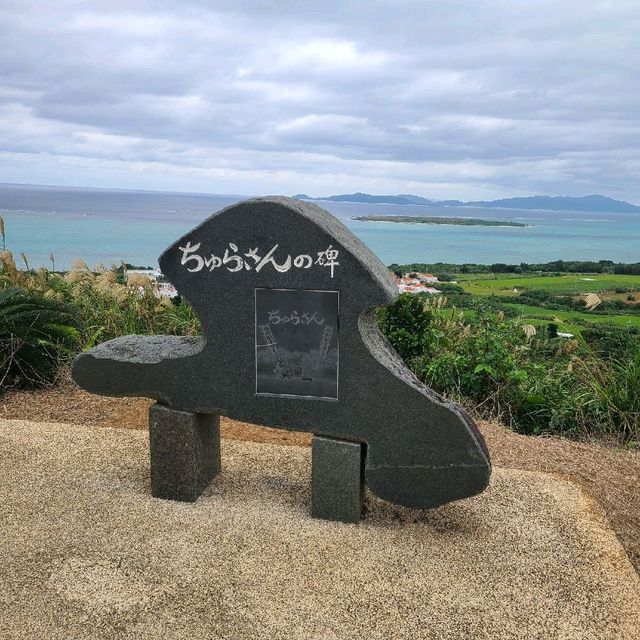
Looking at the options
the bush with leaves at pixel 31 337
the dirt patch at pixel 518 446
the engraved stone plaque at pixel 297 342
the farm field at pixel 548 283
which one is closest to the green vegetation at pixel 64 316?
the bush with leaves at pixel 31 337

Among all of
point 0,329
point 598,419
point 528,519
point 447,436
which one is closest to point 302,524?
point 447,436

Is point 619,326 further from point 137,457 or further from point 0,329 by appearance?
point 0,329

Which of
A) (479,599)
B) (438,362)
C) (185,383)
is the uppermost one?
(185,383)

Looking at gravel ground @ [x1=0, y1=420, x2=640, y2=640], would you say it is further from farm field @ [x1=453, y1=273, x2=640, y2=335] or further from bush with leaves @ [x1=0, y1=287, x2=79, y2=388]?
farm field @ [x1=453, y1=273, x2=640, y2=335]

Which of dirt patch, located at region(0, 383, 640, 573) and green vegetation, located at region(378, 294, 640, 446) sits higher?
green vegetation, located at region(378, 294, 640, 446)

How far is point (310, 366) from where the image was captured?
13.7ft

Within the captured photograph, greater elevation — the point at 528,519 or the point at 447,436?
the point at 447,436

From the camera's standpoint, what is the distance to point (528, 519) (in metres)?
4.46

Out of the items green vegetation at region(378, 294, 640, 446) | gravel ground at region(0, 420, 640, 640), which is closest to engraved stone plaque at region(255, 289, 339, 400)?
gravel ground at region(0, 420, 640, 640)

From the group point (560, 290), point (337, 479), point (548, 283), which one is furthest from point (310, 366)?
point (548, 283)

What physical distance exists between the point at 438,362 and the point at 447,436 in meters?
3.00

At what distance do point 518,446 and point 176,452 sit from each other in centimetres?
300

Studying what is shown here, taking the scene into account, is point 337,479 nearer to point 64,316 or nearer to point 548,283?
point 64,316

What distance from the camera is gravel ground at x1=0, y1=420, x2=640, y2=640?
337 cm
